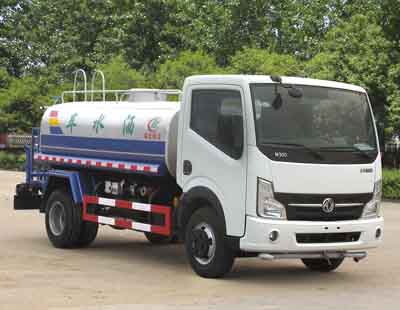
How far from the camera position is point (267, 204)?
452 inches

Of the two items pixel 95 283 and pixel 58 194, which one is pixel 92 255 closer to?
pixel 58 194

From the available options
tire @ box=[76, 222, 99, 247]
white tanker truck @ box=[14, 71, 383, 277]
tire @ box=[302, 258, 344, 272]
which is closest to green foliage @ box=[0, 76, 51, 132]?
tire @ box=[76, 222, 99, 247]

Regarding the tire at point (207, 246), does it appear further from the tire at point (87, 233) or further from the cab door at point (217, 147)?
the tire at point (87, 233)

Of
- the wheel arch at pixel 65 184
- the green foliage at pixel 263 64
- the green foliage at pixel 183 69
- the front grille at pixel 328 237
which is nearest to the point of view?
the front grille at pixel 328 237

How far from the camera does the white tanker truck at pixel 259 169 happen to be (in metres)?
11.5

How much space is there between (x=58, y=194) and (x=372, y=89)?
68.3ft

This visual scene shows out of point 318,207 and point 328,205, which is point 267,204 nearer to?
point 318,207

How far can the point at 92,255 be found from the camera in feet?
47.0

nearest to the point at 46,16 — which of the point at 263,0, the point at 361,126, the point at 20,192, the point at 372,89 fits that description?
the point at 263,0

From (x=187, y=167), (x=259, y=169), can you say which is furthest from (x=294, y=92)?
(x=187, y=167)

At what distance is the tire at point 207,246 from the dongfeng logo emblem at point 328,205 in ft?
3.96

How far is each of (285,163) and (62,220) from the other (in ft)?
15.9

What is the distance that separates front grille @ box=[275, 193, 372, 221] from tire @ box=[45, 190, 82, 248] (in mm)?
4355

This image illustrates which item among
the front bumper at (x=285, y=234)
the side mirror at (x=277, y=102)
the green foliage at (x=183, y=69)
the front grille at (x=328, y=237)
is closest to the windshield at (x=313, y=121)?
the side mirror at (x=277, y=102)
